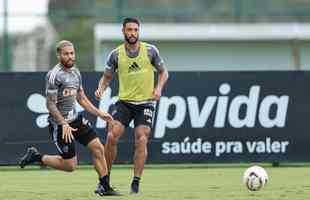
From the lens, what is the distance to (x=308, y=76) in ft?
69.3

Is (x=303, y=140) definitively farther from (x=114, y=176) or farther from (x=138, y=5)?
(x=138, y=5)

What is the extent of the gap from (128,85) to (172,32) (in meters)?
20.5

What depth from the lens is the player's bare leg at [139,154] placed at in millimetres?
14422

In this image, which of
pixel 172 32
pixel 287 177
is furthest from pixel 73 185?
pixel 172 32

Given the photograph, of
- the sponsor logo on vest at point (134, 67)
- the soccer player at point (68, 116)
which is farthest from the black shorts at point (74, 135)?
the sponsor logo on vest at point (134, 67)

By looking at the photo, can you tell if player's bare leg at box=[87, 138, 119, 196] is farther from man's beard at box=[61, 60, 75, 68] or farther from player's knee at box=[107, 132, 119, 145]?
man's beard at box=[61, 60, 75, 68]

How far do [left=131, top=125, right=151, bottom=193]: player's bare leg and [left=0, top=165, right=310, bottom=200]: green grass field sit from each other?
0.22m

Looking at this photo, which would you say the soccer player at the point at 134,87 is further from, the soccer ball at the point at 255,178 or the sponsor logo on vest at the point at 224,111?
the sponsor logo on vest at the point at 224,111

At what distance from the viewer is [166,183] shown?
648 inches

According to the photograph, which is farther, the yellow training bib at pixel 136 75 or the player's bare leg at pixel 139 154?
the yellow training bib at pixel 136 75

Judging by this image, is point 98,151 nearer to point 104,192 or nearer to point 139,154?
point 104,192

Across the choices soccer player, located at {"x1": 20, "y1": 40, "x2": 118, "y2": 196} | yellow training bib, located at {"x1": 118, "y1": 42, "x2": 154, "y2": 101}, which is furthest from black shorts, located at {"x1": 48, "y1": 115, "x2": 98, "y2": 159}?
yellow training bib, located at {"x1": 118, "y1": 42, "x2": 154, "y2": 101}

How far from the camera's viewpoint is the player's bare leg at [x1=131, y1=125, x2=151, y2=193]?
14.4m

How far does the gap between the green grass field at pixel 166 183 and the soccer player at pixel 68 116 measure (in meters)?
0.40
